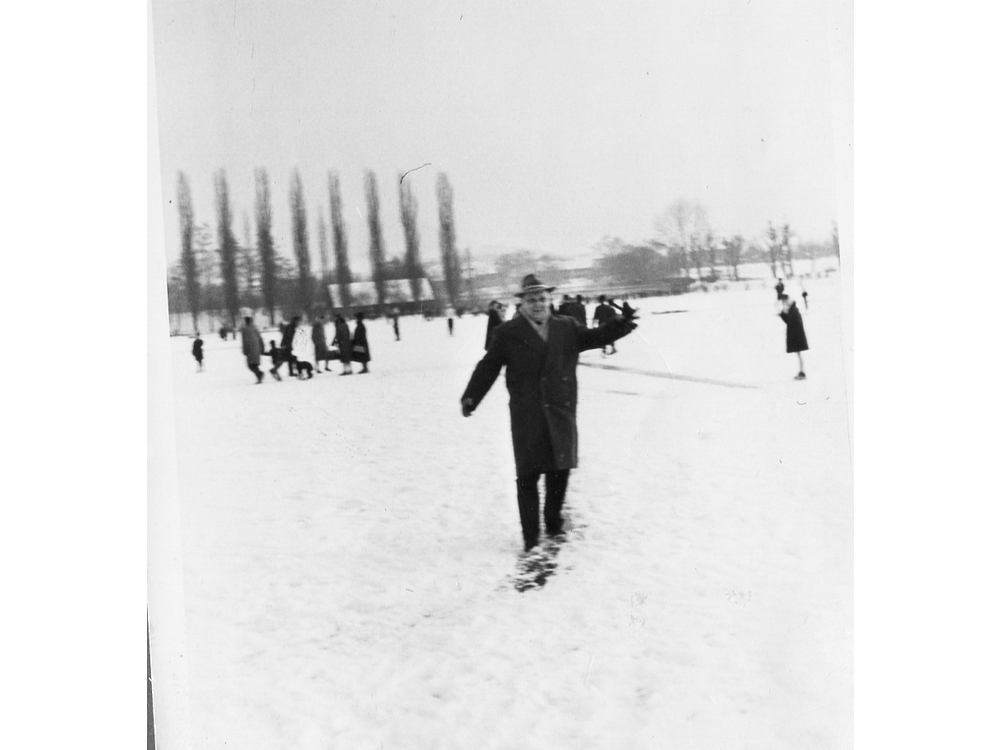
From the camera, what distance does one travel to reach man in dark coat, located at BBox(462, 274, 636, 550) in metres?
2.14

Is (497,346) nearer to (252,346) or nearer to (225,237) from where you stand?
(252,346)

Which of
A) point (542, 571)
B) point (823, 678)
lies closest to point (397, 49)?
point (542, 571)

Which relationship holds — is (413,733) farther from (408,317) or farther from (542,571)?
(408,317)

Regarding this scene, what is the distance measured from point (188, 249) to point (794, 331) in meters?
1.85

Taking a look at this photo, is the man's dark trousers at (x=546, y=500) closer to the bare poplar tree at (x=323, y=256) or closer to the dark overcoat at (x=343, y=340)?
the dark overcoat at (x=343, y=340)

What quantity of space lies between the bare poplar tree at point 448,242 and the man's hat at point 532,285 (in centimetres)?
19

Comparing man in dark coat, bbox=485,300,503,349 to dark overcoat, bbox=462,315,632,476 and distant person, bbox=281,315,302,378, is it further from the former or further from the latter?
distant person, bbox=281,315,302,378

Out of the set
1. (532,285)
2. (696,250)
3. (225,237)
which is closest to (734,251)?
(696,250)

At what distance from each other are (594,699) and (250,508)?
117 centimetres

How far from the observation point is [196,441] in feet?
7.17

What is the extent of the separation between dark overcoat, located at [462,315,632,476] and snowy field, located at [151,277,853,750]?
41mm

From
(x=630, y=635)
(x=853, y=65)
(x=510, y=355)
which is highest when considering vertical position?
(x=853, y=65)

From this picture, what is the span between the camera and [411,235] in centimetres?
215

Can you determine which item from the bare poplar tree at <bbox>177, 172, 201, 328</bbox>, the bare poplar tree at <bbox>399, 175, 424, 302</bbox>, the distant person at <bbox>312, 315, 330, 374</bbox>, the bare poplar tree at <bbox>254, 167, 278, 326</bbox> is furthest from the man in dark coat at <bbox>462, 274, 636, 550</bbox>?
the bare poplar tree at <bbox>177, 172, 201, 328</bbox>
